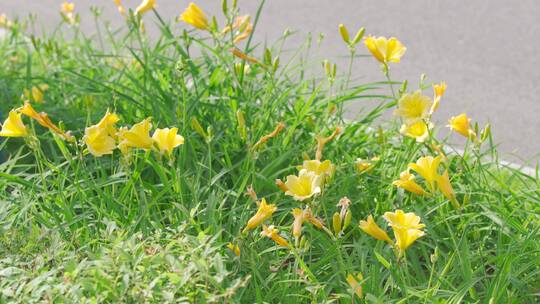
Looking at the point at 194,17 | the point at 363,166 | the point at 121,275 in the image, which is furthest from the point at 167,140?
the point at 194,17

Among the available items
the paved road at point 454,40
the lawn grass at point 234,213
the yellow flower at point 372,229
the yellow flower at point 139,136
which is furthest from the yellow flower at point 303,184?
the paved road at point 454,40

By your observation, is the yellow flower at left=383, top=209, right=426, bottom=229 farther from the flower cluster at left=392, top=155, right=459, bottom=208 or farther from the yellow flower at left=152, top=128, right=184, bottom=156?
the yellow flower at left=152, top=128, right=184, bottom=156

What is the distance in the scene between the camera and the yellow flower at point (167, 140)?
111 inches

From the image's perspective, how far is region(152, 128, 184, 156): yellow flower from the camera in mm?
2822

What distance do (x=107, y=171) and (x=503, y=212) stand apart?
1.48 metres

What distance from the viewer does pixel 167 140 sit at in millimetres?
2836

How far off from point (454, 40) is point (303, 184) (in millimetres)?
3825

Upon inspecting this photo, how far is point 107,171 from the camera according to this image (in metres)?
3.70

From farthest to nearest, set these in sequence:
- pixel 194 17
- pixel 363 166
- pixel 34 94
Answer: pixel 34 94 < pixel 194 17 < pixel 363 166

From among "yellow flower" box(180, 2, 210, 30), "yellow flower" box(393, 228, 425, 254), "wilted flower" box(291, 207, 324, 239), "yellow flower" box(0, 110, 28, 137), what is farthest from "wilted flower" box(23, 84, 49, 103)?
"yellow flower" box(393, 228, 425, 254)

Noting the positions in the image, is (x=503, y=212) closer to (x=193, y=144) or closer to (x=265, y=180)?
(x=265, y=180)

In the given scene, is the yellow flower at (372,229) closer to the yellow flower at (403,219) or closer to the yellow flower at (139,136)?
the yellow flower at (403,219)

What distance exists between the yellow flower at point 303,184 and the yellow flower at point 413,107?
0.46m

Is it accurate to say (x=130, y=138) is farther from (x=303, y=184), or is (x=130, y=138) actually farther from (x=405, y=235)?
(x=405, y=235)
